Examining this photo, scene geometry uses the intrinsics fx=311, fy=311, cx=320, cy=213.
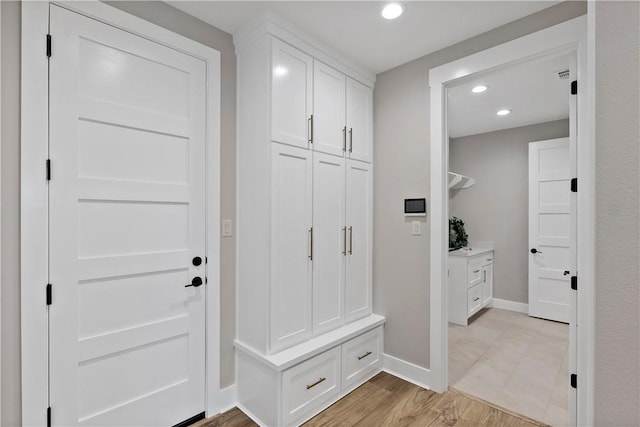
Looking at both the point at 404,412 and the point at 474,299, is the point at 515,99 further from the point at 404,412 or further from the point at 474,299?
the point at 404,412

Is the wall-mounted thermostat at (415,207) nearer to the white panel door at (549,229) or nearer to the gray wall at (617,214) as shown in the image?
the gray wall at (617,214)

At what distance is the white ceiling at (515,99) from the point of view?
282 centimetres

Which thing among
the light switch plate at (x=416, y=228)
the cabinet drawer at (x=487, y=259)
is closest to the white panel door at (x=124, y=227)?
the light switch plate at (x=416, y=228)

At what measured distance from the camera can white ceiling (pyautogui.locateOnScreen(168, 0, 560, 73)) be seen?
6.24 feet

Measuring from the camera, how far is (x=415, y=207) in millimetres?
2545

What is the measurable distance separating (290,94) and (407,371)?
235cm

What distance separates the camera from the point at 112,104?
1.69 m

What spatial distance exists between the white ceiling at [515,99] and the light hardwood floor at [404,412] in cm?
236

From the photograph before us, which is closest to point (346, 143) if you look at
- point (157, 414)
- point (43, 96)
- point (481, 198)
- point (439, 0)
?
point (439, 0)

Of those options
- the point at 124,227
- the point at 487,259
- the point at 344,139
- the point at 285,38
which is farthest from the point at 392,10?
the point at 487,259

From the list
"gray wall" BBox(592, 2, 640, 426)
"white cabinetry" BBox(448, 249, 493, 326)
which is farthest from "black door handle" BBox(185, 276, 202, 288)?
"white cabinetry" BBox(448, 249, 493, 326)

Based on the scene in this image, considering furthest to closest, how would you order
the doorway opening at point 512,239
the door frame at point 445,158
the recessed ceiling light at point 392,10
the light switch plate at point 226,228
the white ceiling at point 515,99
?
the white ceiling at point 515,99, the doorway opening at point 512,239, the light switch plate at point 226,228, the recessed ceiling light at point 392,10, the door frame at point 445,158

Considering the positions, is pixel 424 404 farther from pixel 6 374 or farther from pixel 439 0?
pixel 439 0

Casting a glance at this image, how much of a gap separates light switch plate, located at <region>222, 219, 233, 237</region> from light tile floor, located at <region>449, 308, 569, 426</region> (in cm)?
211
